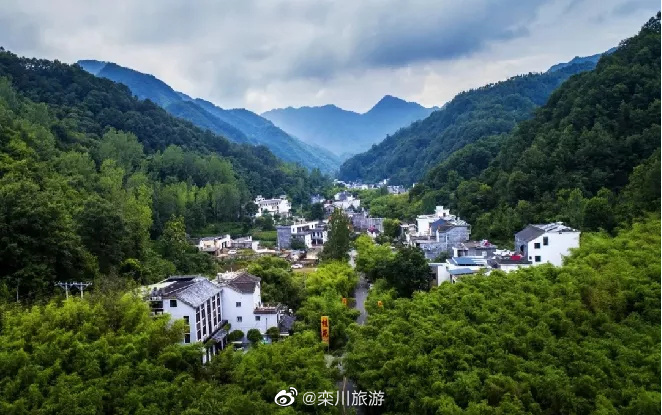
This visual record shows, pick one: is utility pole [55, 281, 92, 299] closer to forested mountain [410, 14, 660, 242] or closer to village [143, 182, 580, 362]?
village [143, 182, 580, 362]

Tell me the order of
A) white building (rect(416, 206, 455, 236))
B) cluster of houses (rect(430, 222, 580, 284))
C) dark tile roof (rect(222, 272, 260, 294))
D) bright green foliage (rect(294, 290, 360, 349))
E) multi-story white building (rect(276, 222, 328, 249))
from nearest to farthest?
bright green foliage (rect(294, 290, 360, 349)), dark tile roof (rect(222, 272, 260, 294)), cluster of houses (rect(430, 222, 580, 284)), white building (rect(416, 206, 455, 236)), multi-story white building (rect(276, 222, 328, 249))

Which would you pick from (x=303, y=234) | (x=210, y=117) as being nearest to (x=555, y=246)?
(x=303, y=234)

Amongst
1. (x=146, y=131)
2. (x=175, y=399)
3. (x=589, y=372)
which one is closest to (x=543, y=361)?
(x=589, y=372)

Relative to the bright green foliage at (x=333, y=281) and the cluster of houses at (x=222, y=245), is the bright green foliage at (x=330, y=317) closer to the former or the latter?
the bright green foliage at (x=333, y=281)

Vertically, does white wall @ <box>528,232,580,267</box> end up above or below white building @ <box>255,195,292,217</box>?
below

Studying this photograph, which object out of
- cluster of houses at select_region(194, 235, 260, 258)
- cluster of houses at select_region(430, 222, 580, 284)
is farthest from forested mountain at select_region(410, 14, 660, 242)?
cluster of houses at select_region(194, 235, 260, 258)

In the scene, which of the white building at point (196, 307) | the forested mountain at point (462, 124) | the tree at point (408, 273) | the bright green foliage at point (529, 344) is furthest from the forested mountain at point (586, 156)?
the forested mountain at point (462, 124)

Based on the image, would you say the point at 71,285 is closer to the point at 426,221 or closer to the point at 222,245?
the point at 222,245
